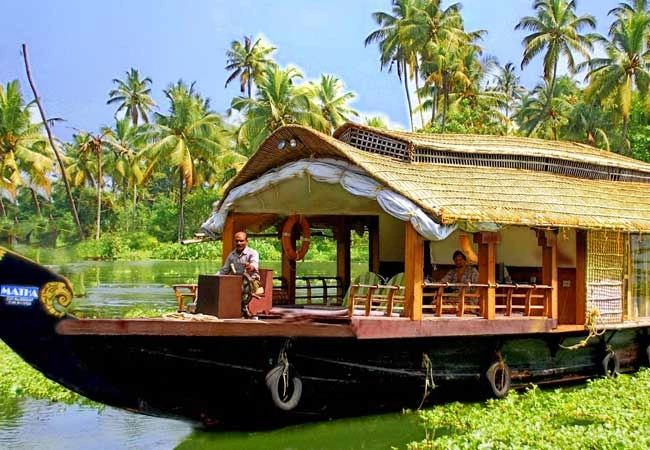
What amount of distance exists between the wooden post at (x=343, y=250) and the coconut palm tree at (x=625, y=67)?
56.5 feet

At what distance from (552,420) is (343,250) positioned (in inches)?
152

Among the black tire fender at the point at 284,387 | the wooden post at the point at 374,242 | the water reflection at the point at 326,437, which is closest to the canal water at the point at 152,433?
the water reflection at the point at 326,437

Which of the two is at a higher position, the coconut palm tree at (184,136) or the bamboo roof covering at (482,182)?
the coconut palm tree at (184,136)

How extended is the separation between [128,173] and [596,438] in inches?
1255

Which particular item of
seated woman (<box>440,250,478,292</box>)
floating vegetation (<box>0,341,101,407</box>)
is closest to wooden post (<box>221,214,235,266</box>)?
floating vegetation (<box>0,341,101,407</box>)

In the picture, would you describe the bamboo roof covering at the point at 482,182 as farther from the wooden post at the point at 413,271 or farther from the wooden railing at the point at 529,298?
the wooden railing at the point at 529,298

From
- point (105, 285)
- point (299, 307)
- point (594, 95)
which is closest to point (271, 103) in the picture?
point (105, 285)

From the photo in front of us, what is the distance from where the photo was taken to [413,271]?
20.6 ft

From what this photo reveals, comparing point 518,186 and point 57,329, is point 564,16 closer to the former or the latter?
point 518,186

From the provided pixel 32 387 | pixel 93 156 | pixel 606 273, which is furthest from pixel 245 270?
pixel 93 156

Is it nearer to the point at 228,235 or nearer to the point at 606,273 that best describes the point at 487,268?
the point at 606,273

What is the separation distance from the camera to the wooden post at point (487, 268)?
22.2 ft

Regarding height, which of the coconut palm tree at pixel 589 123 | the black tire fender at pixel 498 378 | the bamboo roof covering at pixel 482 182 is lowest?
the black tire fender at pixel 498 378

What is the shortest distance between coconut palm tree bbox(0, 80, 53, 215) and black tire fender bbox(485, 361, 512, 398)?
22.4 meters
